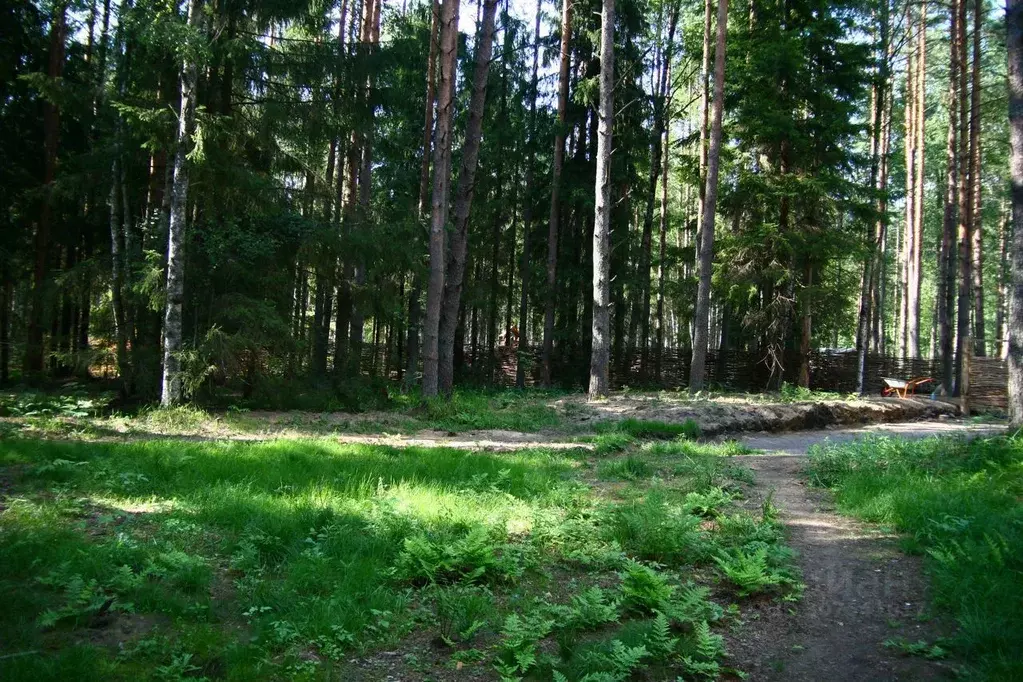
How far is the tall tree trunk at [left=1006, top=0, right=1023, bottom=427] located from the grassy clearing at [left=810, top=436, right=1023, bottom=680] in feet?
3.30

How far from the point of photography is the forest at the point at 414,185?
1263 cm

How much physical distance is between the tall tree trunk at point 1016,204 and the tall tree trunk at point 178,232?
11589 millimetres

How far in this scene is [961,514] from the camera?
5.59 meters

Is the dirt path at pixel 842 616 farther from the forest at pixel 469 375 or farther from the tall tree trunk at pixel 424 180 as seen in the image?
the tall tree trunk at pixel 424 180

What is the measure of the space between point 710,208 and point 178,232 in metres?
13.0

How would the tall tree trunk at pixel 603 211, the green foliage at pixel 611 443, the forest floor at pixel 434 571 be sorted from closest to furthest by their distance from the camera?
the forest floor at pixel 434 571, the green foliage at pixel 611 443, the tall tree trunk at pixel 603 211

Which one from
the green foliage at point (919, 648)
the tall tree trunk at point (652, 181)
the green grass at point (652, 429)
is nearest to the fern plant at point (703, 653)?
the green foliage at point (919, 648)

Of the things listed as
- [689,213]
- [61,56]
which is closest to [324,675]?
[61,56]

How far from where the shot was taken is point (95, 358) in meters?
12.3

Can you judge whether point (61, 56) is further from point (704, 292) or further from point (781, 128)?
point (781, 128)

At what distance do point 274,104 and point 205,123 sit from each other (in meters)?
2.80

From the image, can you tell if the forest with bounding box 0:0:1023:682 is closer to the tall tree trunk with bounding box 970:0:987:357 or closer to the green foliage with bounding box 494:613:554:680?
the green foliage with bounding box 494:613:554:680

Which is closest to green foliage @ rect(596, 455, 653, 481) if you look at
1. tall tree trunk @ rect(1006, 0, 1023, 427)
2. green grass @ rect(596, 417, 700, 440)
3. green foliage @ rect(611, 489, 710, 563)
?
green foliage @ rect(611, 489, 710, 563)

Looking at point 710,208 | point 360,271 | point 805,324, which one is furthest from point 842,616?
point 805,324
